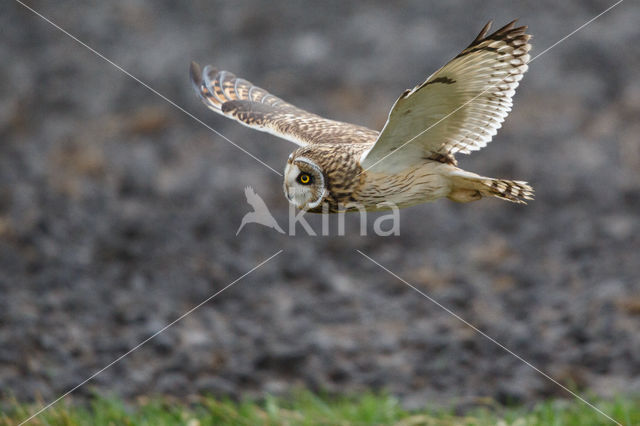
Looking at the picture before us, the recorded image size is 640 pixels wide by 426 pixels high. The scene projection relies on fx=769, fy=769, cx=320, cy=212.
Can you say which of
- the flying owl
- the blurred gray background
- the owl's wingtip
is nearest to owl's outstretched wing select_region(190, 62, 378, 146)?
the owl's wingtip

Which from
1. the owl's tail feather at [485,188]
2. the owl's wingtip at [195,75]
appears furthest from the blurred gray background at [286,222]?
the owl's tail feather at [485,188]

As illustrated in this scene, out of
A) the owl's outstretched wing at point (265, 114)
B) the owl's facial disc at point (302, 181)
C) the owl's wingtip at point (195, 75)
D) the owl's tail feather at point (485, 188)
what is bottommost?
the owl's facial disc at point (302, 181)

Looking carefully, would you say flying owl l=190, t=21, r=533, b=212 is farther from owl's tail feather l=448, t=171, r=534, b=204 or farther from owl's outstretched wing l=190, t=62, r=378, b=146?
owl's outstretched wing l=190, t=62, r=378, b=146

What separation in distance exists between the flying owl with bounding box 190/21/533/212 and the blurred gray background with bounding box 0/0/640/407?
2723 mm

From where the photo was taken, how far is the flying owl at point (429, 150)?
1967 millimetres

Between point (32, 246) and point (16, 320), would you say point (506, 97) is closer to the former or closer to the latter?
point (16, 320)

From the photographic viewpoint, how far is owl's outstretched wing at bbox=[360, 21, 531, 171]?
1927mm

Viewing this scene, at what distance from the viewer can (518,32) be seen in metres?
1.93

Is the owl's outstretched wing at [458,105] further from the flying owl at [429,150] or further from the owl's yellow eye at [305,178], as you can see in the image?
the owl's yellow eye at [305,178]

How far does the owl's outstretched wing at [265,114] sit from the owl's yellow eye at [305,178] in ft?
1.26

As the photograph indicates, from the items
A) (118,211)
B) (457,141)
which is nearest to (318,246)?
(118,211)

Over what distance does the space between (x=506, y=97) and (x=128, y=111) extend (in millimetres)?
5370

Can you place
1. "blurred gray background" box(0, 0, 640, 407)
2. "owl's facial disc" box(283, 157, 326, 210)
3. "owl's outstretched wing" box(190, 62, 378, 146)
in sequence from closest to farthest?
"owl's facial disc" box(283, 157, 326, 210), "owl's outstretched wing" box(190, 62, 378, 146), "blurred gray background" box(0, 0, 640, 407)

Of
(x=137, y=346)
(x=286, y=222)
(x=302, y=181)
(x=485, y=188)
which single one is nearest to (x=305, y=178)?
(x=302, y=181)
